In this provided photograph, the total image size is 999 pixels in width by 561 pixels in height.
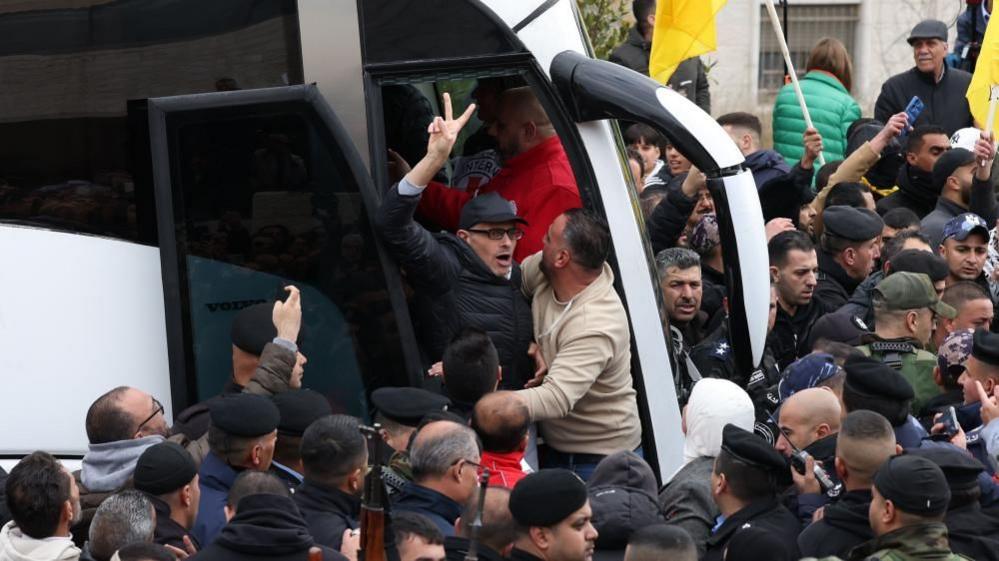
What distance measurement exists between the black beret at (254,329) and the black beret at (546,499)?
1.63 meters

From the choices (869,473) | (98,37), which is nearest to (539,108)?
(98,37)

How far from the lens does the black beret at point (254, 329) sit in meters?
6.58

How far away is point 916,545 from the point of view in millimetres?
5273

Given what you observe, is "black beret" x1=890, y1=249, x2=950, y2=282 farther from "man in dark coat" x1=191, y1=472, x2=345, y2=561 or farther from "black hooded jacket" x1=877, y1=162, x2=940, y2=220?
"man in dark coat" x1=191, y1=472, x2=345, y2=561

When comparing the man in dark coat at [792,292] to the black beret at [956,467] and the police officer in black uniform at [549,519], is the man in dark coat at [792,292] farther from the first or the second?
the police officer in black uniform at [549,519]

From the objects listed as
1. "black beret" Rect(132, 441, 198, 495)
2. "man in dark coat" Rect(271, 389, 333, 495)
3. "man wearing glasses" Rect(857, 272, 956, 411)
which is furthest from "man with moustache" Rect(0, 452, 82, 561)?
"man wearing glasses" Rect(857, 272, 956, 411)

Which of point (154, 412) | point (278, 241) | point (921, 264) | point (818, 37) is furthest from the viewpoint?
point (818, 37)

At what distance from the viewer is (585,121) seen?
7152mm

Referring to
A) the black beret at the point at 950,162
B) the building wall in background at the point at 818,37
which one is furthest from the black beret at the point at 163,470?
the building wall in background at the point at 818,37

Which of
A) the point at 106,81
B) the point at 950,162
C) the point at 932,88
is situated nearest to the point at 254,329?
the point at 106,81

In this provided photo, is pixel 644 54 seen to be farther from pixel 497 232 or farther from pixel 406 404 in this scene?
pixel 406 404

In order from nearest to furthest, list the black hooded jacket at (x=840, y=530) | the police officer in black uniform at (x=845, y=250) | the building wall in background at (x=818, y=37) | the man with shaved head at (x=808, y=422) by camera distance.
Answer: the black hooded jacket at (x=840, y=530) < the man with shaved head at (x=808, y=422) < the police officer in black uniform at (x=845, y=250) < the building wall in background at (x=818, y=37)

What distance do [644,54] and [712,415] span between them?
22.2 feet

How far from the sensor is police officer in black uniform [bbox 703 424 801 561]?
5.74 meters
